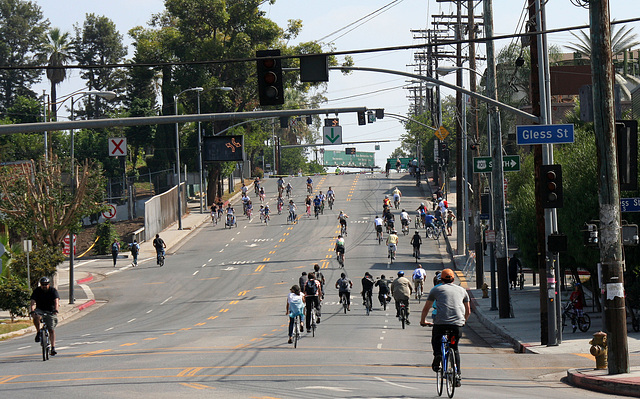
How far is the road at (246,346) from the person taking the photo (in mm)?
14516

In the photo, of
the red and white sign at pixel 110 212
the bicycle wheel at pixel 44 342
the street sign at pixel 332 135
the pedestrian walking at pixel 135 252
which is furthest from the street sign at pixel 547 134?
the street sign at pixel 332 135

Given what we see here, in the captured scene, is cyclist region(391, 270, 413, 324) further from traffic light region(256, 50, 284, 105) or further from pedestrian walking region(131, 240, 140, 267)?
pedestrian walking region(131, 240, 140, 267)

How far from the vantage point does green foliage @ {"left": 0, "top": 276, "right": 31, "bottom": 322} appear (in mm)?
31375

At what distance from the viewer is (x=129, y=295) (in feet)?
133

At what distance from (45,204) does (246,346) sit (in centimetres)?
2006

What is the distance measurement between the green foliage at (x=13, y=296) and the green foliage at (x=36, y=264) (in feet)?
8.99

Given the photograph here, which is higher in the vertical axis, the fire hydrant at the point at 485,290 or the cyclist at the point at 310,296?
the cyclist at the point at 310,296

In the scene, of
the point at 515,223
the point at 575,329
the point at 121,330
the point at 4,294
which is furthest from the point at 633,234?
the point at 4,294

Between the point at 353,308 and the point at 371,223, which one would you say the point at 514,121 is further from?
the point at 353,308

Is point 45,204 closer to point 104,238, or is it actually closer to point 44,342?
point 44,342

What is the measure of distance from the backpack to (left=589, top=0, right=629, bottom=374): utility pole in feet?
36.6

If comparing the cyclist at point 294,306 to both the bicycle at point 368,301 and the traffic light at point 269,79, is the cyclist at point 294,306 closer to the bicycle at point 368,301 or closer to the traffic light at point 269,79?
the traffic light at point 269,79

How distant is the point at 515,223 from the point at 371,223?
89.5ft

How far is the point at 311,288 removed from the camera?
2566 centimetres
